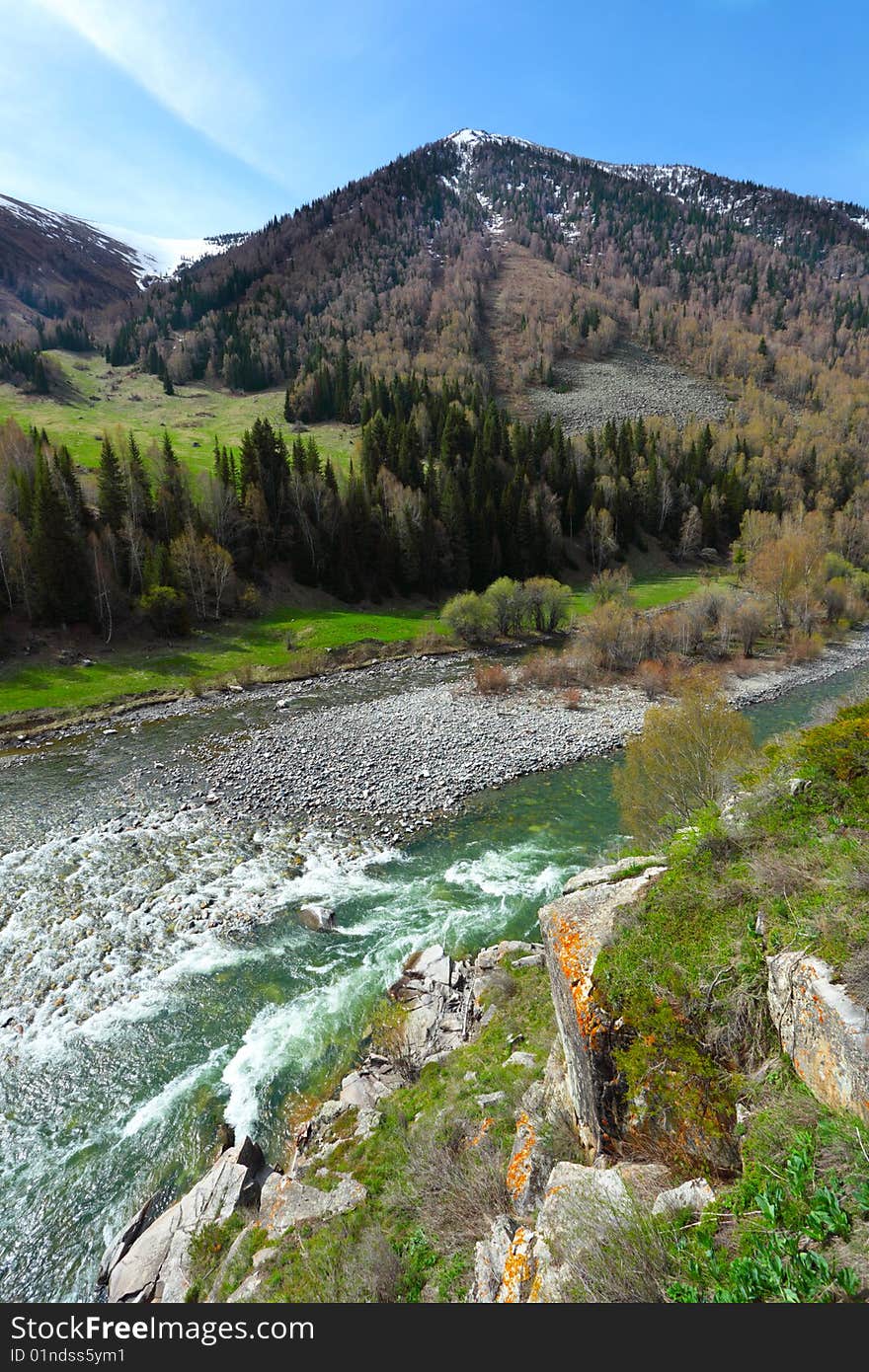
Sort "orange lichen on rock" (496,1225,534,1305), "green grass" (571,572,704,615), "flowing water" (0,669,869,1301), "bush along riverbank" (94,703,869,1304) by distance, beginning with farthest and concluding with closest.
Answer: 1. "green grass" (571,572,704,615)
2. "flowing water" (0,669,869,1301)
3. "orange lichen on rock" (496,1225,534,1305)
4. "bush along riverbank" (94,703,869,1304)

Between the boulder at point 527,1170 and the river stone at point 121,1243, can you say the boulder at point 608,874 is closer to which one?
the boulder at point 527,1170

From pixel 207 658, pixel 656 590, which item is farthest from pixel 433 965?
pixel 656 590

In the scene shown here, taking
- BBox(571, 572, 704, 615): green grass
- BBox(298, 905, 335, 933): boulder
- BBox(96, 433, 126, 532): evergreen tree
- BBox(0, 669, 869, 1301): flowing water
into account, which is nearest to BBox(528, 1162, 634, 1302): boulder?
BBox(0, 669, 869, 1301): flowing water

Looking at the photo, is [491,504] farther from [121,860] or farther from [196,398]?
[196,398]

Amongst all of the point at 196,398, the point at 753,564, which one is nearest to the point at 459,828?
the point at 753,564

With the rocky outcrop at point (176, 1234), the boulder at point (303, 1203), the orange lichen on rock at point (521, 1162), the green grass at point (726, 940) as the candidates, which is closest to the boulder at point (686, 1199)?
the green grass at point (726, 940)

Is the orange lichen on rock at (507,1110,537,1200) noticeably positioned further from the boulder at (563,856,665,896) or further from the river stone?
the river stone

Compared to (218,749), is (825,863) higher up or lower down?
higher up

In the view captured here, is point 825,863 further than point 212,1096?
No
